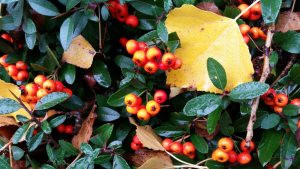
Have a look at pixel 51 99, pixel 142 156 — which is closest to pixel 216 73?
pixel 142 156

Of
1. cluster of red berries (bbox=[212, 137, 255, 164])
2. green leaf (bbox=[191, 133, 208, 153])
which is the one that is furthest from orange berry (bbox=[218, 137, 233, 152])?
green leaf (bbox=[191, 133, 208, 153])

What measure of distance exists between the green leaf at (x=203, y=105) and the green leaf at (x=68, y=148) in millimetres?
722

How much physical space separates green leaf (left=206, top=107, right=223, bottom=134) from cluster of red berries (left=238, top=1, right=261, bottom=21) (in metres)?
0.61

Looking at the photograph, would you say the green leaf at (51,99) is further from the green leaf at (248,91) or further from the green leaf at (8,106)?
the green leaf at (248,91)

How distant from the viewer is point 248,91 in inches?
45.9

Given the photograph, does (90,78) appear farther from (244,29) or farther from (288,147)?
(288,147)

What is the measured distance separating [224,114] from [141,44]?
0.63m

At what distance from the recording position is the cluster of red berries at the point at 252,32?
4.37ft

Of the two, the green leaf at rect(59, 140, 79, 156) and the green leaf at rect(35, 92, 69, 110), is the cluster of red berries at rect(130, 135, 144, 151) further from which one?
the green leaf at rect(35, 92, 69, 110)

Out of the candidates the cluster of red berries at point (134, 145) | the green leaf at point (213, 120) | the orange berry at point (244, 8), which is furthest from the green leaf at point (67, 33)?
the orange berry at point (244, 8)

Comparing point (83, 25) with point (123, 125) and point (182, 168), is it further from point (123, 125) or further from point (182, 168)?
A: point (182, 168)

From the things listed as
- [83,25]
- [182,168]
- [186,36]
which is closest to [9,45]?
[83,25]

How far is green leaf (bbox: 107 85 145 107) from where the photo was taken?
4.77ft

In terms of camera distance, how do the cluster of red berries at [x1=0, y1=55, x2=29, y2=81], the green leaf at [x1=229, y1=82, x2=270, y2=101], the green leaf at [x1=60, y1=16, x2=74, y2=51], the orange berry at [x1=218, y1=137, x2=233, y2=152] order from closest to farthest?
the green leaf at [x1=229, y1=82, x2=270, y2=101] < the orange berry at [x1=218, y1=137, x2=233, y2=152] < the green leaf at [x1=60, y1=16, x2=74, y2=51] < the cluster of red berries at [x1=0, y1=55, x2=29, y2=81]
